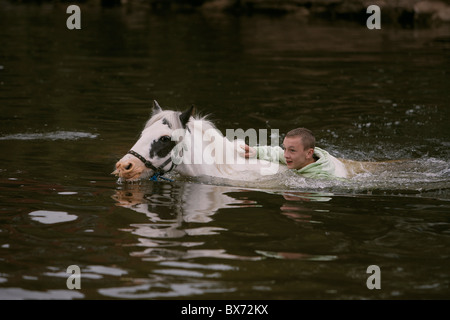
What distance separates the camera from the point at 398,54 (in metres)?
21.7

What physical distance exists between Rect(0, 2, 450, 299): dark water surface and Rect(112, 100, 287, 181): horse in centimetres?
21

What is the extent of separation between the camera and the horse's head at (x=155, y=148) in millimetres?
6730

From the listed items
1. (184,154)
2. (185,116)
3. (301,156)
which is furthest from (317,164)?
(185,116)

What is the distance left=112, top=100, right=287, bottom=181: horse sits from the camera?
6.79 meters

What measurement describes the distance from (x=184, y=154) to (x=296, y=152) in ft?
4.40

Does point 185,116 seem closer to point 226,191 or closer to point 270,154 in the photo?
point 226,191

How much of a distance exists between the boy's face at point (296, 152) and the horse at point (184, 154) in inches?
9.9

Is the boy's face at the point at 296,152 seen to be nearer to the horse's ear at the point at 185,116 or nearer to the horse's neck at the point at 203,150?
the horse's neck at the point at 203,150

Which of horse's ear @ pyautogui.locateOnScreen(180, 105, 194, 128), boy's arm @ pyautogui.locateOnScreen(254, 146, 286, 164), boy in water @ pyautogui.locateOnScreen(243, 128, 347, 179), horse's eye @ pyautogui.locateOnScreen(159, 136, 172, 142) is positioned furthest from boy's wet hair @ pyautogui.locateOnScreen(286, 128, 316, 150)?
horse's eye @ pyautogui.locateOnScreen(159, 136, 172, 142)

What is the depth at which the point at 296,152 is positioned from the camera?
7605 millimetres

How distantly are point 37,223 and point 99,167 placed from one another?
261cm

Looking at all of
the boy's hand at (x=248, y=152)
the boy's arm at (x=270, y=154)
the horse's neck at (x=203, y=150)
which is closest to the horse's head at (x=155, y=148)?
the horse's neck at (x=203, y=150)
